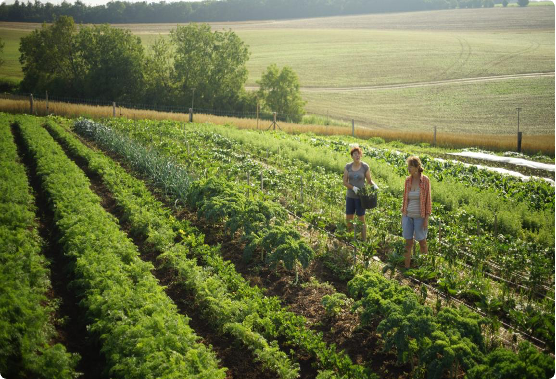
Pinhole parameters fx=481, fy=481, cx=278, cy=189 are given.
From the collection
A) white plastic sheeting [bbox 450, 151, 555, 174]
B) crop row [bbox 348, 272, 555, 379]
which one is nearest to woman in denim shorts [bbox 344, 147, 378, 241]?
crop row [bbox 348, 272, 555, 379]

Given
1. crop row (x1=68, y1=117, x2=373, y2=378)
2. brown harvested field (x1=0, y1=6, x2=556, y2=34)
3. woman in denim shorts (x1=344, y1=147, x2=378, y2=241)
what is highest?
brown harvested field (x1=0, y1=6, x2=556, y2=34)

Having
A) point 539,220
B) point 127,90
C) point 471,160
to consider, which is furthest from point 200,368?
point 127,90

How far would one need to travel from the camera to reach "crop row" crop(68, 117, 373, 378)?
549 cm

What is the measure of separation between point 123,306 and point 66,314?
1.24 meters

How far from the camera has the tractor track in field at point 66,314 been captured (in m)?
5.48

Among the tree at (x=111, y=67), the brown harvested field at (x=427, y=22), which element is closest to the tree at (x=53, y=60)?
the tree at (x=111, y=67)

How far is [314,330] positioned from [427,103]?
42.8 meters

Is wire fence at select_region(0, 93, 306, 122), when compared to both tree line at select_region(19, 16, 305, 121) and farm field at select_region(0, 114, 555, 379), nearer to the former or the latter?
tree line at select_region(19, 16, 305, 121)

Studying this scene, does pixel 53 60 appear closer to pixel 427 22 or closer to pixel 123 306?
pixel 123 306

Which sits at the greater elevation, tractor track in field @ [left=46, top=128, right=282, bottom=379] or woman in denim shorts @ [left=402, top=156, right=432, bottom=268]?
woman in denim shorts @ [left=402, top=156, right=432, bottom=268]

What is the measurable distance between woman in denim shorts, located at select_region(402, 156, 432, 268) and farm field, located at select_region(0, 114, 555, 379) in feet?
1.00

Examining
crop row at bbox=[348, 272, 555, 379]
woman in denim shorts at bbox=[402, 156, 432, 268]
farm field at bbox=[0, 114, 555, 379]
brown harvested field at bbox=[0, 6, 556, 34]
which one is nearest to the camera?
crop row at bbox=[348, 272, 555, 379]

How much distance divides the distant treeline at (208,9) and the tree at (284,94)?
2429cm

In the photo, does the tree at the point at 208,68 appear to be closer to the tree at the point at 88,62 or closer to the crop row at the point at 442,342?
the tree at the point at 88,62
